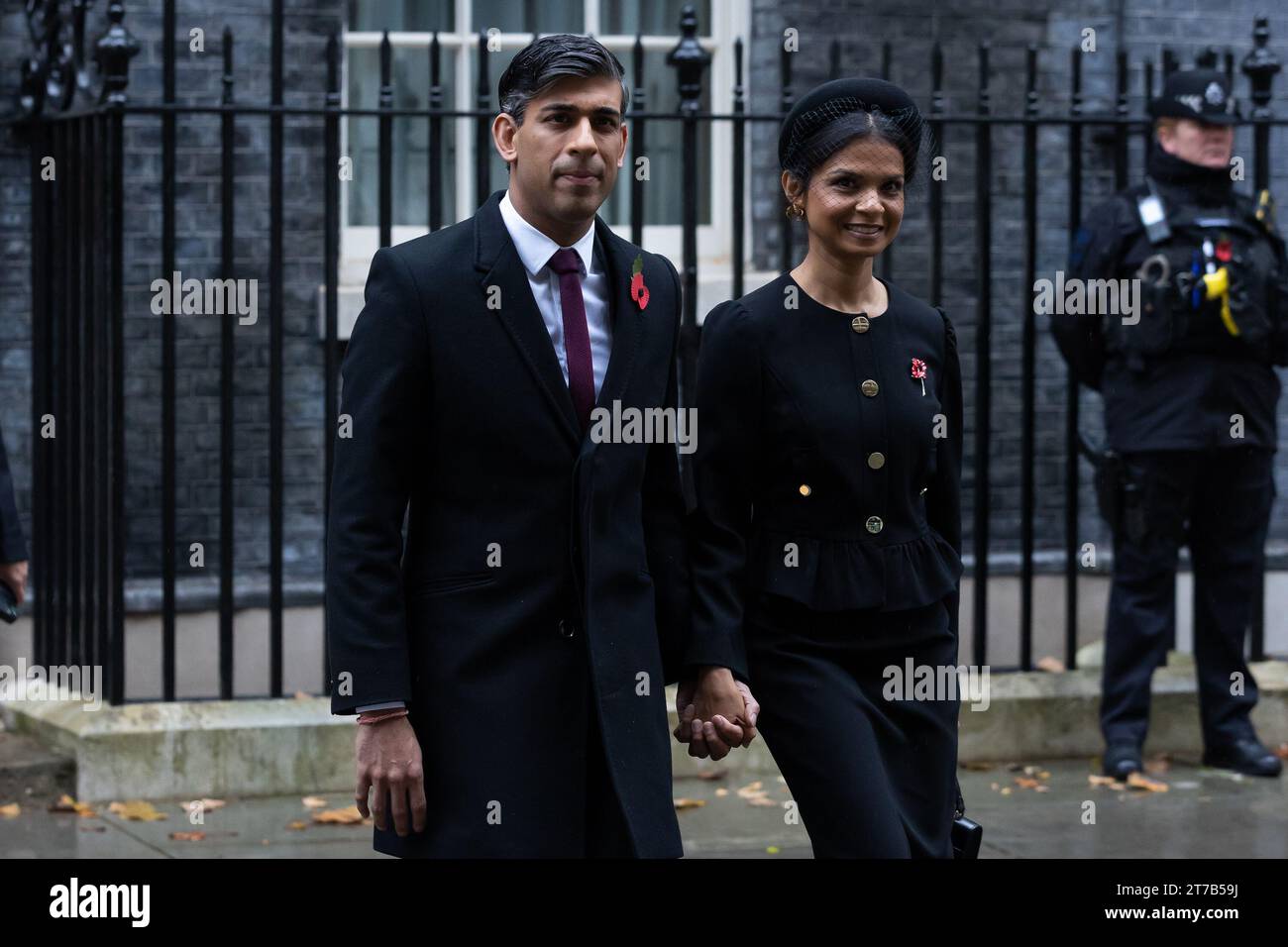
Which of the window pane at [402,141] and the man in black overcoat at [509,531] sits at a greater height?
the window pane at [402,141]

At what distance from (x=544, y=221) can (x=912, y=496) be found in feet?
3.18

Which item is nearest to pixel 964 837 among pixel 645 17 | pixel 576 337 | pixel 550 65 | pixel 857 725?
pixel 857 725

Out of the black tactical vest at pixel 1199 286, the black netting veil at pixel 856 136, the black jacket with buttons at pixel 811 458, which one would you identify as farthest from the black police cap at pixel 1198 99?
the black jacket with buttons at pixel 811 458

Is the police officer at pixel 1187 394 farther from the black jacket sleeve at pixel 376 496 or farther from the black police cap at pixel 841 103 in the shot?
the black jacket sleeve at pixel 376 496

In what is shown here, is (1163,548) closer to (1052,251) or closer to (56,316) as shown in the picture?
(1052,251)

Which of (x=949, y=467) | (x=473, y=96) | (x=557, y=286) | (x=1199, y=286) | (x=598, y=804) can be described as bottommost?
(x=598, y=804)

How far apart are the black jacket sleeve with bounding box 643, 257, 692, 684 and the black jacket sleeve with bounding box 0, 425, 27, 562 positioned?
1415mm

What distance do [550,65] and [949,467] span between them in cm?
120

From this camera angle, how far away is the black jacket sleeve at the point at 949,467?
13.7 ft

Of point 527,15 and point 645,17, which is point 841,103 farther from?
point 645,17

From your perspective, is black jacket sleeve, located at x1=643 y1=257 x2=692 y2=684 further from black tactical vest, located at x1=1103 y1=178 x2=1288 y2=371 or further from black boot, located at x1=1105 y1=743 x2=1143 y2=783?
black boot, located at x1=1105 y1=743 x2=1143 y2=783

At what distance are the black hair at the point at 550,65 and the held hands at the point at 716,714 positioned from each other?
1054mm

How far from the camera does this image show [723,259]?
891 cm

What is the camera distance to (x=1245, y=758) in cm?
719
